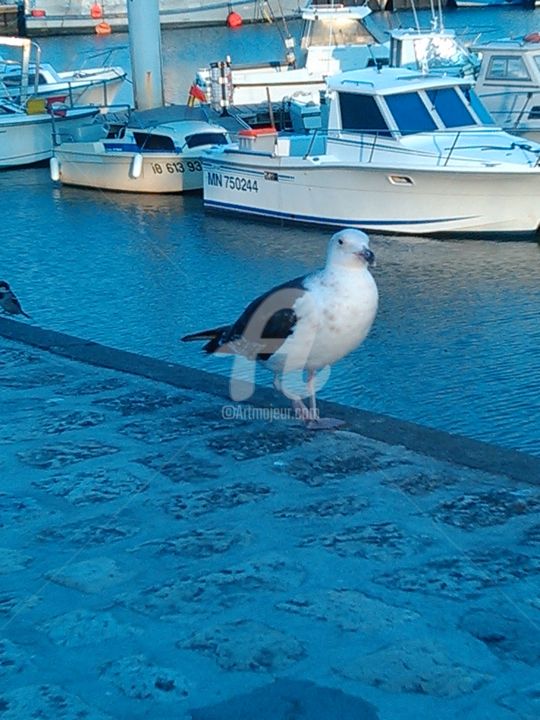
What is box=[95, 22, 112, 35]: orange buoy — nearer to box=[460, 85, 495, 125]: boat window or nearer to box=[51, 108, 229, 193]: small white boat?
box=[51, 108, 229, 193]: small white boat

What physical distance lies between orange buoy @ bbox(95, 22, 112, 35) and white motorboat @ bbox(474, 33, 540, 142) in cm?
4718

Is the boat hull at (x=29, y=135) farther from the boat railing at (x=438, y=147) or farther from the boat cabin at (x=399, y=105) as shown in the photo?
the boat railing at (x=438, y=147)

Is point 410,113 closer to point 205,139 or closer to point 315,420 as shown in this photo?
point 205,139

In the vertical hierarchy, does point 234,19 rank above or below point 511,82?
above

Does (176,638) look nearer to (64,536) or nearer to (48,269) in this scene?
(64,536)

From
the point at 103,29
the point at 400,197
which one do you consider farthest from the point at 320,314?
the point at 103,29

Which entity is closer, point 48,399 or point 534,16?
point 48,399

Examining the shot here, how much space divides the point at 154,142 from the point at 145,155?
321 mm

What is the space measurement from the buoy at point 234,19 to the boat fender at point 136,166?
4584 cm

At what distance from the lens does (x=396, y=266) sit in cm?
1650

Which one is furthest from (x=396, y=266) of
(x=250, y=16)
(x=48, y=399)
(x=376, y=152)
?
(x=250, y=16)

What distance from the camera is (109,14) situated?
66.7m

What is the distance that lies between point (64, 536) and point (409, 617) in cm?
145

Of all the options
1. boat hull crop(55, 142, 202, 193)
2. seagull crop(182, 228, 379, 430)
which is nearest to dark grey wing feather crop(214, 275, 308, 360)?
seagull crop(182, 228, 379, 430)
